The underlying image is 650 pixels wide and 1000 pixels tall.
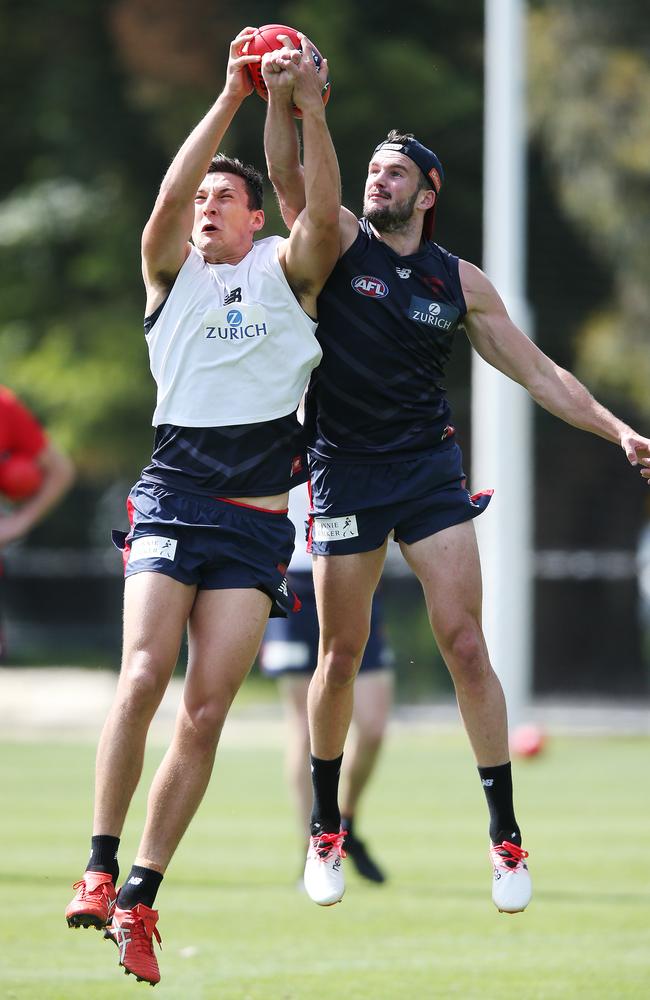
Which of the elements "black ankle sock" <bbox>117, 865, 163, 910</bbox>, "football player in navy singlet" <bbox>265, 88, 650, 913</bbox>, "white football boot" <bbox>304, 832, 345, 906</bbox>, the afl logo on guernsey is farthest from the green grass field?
the afl logo on guernsey

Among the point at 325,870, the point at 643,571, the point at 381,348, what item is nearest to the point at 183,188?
the point at 381,348

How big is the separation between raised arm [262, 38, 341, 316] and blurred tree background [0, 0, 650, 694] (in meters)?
15.6

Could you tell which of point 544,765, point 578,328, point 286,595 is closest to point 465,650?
point 286,595

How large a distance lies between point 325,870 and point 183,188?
2860mm

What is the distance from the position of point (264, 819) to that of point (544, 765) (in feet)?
14.1

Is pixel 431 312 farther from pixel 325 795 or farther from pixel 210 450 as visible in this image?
pixel 325 795

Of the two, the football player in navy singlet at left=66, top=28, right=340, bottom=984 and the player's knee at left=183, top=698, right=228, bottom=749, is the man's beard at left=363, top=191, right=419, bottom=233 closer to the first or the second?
the football player in navy singlet at left=66, top=28, right=340, bottom=984

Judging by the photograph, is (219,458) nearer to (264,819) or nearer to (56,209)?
(264,819)

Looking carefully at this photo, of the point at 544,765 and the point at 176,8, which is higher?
the point at 176,8

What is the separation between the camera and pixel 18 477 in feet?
28.2

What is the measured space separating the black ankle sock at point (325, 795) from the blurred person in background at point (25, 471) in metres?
2.40

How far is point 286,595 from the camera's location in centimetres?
631

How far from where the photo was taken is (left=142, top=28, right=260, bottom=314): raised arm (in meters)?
5.96

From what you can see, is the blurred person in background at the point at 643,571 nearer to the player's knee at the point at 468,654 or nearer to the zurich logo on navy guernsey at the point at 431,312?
the player's knee at the point at 468,654
